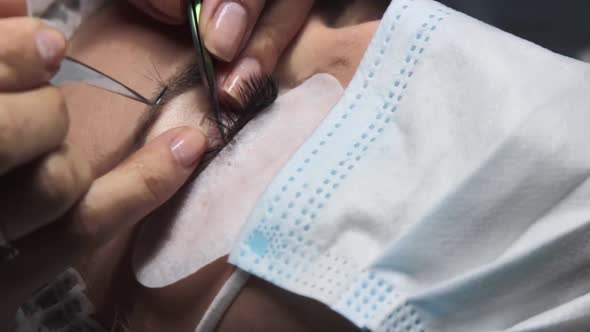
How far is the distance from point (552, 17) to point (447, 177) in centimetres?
58

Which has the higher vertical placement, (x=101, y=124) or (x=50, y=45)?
(x=50, y=45)

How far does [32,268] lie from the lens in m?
0.57

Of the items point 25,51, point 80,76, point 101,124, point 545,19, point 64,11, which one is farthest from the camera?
point 545,19

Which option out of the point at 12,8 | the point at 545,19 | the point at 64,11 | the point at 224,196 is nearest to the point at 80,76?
the point at 12,8

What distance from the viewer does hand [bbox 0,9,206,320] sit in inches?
18.9

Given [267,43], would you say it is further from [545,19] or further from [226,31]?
[545,19]

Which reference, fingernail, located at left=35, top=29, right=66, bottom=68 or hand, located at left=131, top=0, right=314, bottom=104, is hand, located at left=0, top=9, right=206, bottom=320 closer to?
fingernail, located at left=35, top=29, right=66, bottom=68

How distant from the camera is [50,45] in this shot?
0.49 m

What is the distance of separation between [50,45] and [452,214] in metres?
0.43

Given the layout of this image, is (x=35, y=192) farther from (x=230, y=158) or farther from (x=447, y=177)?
(x=447, y=177)

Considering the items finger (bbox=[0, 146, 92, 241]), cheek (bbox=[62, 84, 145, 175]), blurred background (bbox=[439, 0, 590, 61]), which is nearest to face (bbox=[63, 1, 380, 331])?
cheek (bbox=[62, 84, 145, 175])

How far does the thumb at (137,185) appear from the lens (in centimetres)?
57

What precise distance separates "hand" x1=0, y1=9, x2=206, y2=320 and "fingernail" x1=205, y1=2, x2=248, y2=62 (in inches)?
5.2

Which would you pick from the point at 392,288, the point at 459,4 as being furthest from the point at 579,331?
the point at 459,4
